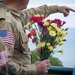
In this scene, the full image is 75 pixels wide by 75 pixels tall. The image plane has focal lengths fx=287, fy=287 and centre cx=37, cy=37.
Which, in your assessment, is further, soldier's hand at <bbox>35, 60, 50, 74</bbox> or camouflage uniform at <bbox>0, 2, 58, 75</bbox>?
soldier's hand at <bbox>35, 60, 50, 74</bbox>

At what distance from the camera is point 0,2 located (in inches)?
83.7

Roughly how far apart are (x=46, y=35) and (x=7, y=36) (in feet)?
1.11

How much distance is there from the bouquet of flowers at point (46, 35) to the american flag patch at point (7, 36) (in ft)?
0.76

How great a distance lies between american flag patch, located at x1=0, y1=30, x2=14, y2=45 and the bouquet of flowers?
23cm

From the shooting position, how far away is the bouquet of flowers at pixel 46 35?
2.03m

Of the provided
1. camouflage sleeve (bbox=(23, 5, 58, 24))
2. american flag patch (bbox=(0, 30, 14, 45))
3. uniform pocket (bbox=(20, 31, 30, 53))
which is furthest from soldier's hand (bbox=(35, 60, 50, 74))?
camouflage sleeve (bbox=(23, 5, 58, 24))

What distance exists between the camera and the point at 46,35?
205cm

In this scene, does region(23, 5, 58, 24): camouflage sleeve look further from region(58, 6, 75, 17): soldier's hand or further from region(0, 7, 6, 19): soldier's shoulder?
region(0, 7, 6, 19): soldier's shoulder

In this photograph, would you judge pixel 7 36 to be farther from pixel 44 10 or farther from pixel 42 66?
pixel 44 10

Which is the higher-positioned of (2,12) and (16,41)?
(2,12)

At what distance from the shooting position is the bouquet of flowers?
6.67 ft

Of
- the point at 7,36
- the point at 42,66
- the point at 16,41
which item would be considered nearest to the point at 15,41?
the point at 16,41

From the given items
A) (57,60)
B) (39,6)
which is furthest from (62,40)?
(57,60)

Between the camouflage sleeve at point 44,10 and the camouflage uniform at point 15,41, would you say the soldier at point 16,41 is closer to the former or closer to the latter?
the camouflage uniform at point 15,41
